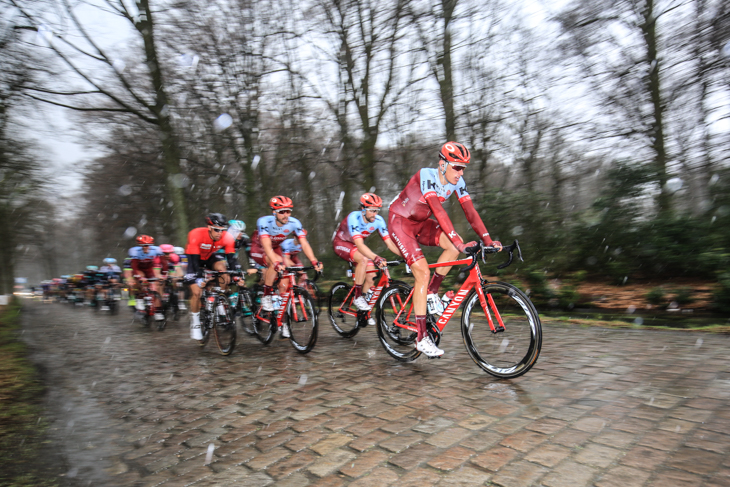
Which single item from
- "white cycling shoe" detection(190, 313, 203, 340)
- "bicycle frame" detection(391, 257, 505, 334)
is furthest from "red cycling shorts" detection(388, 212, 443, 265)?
"white cycling shoe" detection(190, 313, 203, 340)

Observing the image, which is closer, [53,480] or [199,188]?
[53,480]

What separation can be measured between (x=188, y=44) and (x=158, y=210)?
442 inches

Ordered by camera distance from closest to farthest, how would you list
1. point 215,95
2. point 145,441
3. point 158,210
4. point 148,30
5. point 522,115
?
point 145,441 → point 522,115 → point 148,30 → point 215,95 → point 158,210

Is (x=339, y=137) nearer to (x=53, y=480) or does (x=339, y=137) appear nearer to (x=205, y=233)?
(x=205, y=233)

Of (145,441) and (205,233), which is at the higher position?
(205,233)

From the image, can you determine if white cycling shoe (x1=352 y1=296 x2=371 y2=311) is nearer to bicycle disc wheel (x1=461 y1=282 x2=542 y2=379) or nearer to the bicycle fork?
bicycle disc wheel (x1=461 y1=282 x2=542 y2=379)

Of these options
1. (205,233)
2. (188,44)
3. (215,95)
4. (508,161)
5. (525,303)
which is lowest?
(525,303)

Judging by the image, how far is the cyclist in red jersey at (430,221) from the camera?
190 inches

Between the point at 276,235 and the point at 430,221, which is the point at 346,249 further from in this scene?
the point at 430,221

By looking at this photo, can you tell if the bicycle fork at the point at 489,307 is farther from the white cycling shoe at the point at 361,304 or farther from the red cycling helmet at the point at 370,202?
the white cycling shoe at the point at 361,304

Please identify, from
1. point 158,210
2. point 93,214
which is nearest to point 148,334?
point 158,210

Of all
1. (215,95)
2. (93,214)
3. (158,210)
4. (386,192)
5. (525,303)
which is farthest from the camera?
(93,214)

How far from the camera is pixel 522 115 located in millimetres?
13492

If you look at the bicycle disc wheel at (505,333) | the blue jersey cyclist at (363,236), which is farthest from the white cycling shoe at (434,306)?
the blue jersey cyclist at (363,236)
